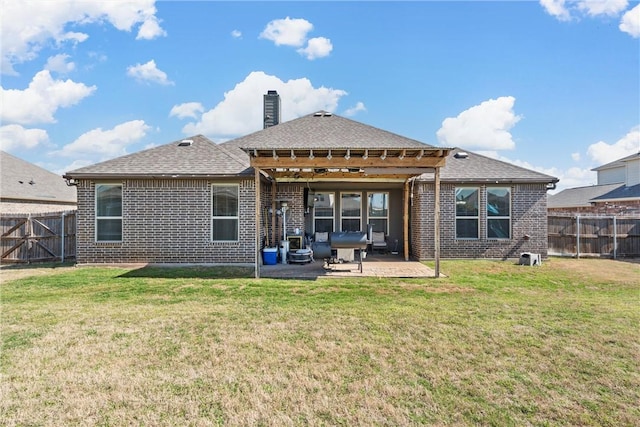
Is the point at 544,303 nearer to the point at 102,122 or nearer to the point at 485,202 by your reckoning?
the point at 485,202

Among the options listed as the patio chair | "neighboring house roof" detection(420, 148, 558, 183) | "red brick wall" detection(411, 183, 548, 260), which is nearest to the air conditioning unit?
"red brick wall" detection(411, 183, 548, 260)

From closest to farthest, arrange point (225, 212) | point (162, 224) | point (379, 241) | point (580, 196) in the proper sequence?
point (162, 224) → point (225, 212) → point (379, 241) → point (580, 196)

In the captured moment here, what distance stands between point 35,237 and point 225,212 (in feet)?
22.4

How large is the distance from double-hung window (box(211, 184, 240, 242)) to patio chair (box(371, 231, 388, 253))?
5728 mm

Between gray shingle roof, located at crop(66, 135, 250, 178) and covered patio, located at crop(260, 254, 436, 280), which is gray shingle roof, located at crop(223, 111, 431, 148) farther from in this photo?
covered patio, located at crop(260, 254, 436, 280)

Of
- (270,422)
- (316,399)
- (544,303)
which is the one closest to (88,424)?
(270,422)

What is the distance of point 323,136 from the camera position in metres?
13.2

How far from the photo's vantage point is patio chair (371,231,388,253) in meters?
13.7

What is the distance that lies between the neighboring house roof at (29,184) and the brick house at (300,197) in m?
9.11

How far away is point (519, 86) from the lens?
42.3 feet

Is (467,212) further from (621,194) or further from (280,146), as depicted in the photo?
(621,194)

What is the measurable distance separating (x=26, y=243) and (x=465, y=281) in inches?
554

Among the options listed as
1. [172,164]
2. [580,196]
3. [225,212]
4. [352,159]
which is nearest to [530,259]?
[352,159]

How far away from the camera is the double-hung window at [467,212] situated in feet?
39.6
